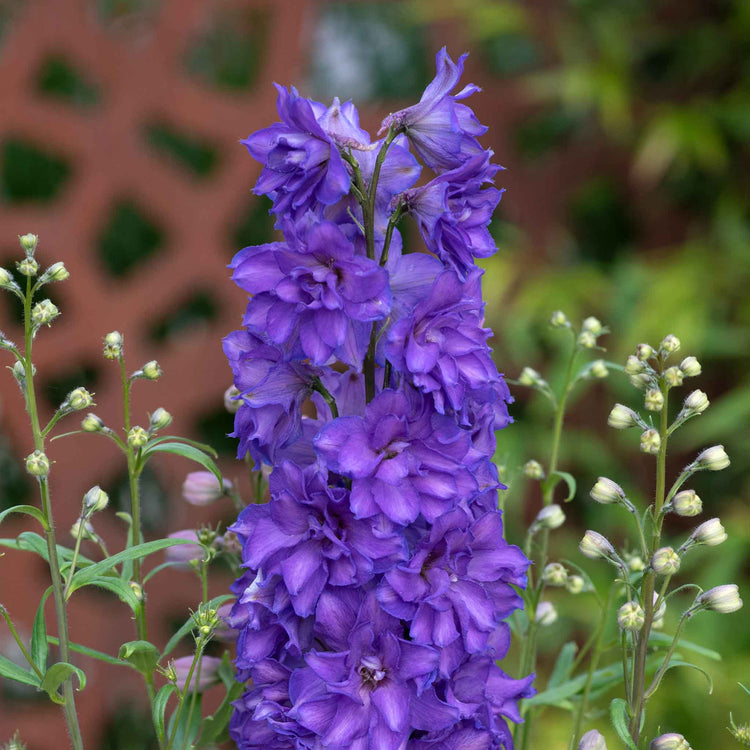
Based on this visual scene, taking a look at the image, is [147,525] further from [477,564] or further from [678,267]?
[477,564]

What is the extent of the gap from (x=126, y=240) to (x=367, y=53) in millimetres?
830

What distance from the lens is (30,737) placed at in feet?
5.37

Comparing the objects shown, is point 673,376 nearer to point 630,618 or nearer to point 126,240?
point 630,618

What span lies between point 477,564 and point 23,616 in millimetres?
1254

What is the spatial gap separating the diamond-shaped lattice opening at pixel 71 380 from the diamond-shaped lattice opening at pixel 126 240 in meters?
0.33

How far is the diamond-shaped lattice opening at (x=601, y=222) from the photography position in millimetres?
2322

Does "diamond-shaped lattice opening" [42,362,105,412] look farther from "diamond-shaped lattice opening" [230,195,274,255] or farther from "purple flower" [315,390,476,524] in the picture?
"purple flower" [315,390,476,524]

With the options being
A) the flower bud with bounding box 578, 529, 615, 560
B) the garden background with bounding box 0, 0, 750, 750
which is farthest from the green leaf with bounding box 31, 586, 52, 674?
the garden background with bounding box 0, 0, 750, 750

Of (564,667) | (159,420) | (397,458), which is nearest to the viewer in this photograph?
(397,458)

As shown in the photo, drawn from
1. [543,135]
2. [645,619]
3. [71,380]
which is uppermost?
[543,135]

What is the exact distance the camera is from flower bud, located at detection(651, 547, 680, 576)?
60 cm

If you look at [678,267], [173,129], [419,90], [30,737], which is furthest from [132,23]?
[30,737]

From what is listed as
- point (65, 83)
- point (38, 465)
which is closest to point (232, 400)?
point (38, 465)

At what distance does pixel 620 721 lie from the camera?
0.62 metres
